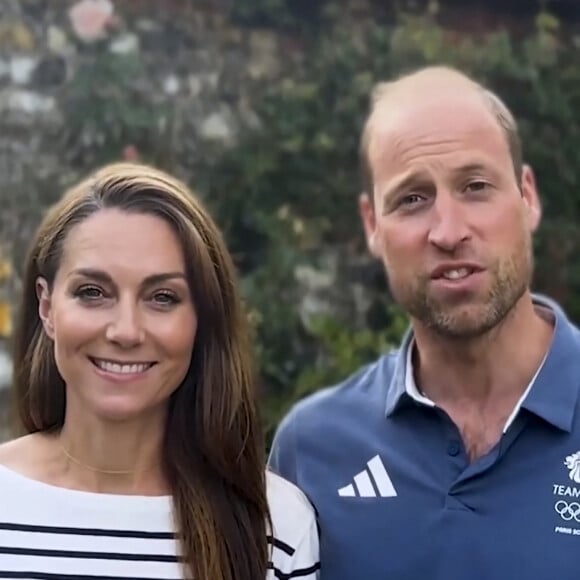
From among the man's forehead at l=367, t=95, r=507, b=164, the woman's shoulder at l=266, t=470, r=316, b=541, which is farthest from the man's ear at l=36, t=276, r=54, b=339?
the man's forehead at l=367, t=95, r=507, b=164

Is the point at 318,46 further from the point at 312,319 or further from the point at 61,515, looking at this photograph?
the point at 61,515

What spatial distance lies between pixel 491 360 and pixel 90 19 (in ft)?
7.56

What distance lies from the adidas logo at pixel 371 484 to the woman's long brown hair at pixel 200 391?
19cm

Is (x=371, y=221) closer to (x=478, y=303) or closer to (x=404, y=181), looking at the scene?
(x=404, y=181)

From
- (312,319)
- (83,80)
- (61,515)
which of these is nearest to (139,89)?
(83,80)

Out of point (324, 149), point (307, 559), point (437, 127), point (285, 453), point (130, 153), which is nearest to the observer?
point (307, 559)

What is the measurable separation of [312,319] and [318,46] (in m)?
0.92

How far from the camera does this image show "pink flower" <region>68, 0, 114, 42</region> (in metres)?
4.54

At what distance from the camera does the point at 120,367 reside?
8.45 ft

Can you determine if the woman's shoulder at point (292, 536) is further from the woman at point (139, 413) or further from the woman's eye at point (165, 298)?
the woman's eye at point (165, 298)

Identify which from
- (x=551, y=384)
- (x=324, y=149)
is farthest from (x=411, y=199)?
(x=324, y=149)

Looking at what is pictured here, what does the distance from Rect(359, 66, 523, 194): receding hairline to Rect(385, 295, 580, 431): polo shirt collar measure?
34 cm

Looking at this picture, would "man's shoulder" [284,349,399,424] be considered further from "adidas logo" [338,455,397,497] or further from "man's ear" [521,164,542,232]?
"man's ear" [521,164,542,232]

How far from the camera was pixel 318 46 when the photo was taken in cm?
462
